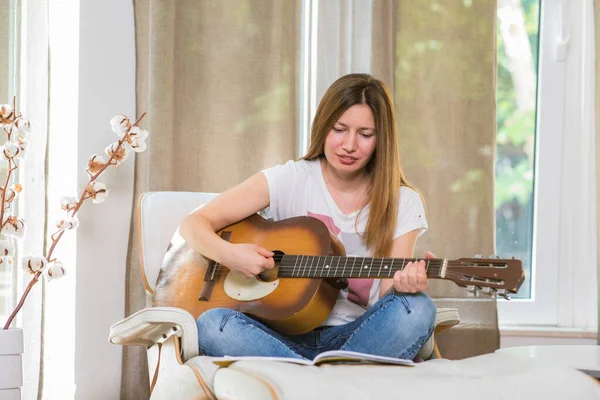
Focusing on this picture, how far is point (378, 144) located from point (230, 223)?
Answer: 43cm

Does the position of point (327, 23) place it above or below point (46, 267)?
above

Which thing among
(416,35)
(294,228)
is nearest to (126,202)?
(294,228)

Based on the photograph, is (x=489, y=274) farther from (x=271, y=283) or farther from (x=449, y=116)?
(x=449, y=116)

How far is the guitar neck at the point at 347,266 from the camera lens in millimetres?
1689

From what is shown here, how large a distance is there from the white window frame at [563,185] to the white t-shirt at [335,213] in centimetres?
119

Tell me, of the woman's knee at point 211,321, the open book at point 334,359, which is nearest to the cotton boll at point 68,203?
the woman's knee at point 211,321

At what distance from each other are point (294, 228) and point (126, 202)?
0.91 metres

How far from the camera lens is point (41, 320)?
98.8 inches

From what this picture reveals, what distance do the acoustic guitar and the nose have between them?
0.70 feet

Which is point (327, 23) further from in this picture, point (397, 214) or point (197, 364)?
point (197, 364)

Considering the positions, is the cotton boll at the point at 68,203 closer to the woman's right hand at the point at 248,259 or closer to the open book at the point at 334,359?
the woman's right hand at the point at 248,259

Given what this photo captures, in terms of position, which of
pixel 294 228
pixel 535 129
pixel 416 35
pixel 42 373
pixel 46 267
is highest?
pixel 416 35

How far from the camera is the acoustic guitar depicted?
1.69 m

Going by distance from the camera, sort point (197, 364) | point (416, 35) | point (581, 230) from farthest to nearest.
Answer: point (581, 230) < point (416, 35) < point (197, 364)
